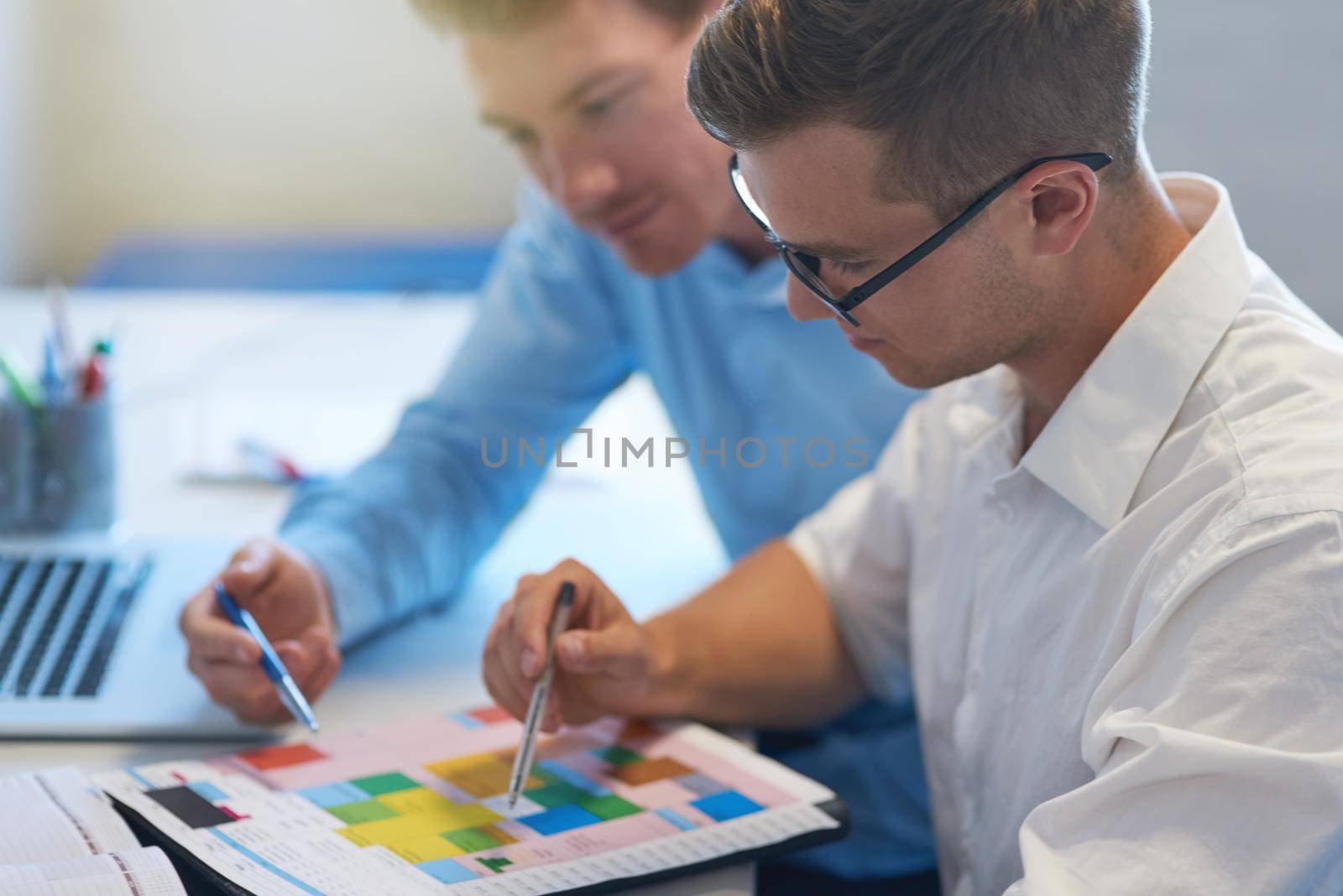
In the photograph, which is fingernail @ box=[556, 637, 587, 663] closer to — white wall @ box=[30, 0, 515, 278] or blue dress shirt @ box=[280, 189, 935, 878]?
blue dress shirt @ box=[280, 189, 935, 878]

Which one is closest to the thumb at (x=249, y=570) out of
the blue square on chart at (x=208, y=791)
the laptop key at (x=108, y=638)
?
the laptop key at (x=108, y=638)

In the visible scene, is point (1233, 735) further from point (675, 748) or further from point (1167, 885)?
point (675, 748)

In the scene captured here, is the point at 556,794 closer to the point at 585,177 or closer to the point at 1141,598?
the point at 1141,598

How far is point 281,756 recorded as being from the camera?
90 cm

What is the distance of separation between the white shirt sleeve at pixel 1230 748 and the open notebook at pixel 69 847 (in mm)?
448

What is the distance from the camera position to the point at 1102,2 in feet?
2.44

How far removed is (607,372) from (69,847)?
791mm

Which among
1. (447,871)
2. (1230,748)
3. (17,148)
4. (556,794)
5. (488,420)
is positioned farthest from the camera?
(17,148)

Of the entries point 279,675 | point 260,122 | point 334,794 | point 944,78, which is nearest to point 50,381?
point 279,675

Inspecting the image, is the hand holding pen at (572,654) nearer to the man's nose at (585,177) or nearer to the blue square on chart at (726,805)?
the blue square on chart at (726,805)

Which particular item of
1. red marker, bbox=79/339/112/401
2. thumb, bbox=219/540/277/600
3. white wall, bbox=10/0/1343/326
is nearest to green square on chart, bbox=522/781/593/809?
thumb, bbox=219/540/277/600

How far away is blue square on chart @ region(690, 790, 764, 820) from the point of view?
834 millimetres

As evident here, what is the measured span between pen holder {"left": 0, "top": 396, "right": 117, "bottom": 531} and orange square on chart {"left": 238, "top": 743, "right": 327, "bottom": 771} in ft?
1.56

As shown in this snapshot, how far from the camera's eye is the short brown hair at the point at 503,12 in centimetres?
117
